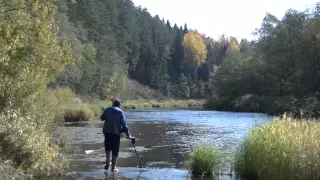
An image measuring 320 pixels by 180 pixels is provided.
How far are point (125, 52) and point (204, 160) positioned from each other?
105 m

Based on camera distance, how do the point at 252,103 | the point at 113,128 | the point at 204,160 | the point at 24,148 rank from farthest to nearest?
the point at 252,103, the point at 113,128, the point at 204,160, the point at 24,148

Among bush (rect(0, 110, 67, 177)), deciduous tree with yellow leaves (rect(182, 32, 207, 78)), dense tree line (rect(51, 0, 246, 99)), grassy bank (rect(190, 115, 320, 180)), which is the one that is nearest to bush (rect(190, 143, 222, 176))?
grassy bank (rect(190, 115, 320, 180))

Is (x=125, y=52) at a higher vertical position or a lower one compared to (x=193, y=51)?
lower

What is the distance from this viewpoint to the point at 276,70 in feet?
233

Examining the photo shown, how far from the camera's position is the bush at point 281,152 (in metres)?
12.1

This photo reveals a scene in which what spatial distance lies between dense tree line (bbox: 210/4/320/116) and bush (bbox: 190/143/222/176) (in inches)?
1529

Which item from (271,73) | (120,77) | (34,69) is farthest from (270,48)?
(34,69)

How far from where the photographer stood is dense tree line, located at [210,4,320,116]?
5892cm

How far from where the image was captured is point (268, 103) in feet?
202

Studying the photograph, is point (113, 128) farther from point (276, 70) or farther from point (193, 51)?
point (193, 51)

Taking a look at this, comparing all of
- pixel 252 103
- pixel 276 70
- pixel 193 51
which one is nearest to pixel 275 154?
pixel 252 103

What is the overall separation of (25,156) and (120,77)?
86.3 metres

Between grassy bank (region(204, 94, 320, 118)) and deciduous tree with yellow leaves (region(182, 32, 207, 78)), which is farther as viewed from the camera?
deciduous tree with yellow leaves (region(182, 32, 207, 78))

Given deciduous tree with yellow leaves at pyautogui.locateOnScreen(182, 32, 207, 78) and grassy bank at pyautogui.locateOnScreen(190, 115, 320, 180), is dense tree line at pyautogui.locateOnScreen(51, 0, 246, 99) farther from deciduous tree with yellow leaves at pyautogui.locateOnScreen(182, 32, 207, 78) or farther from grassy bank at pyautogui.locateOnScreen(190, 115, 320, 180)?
grassy bank at pyautogui.locateOnScreen(190, 115, 320, 180)
